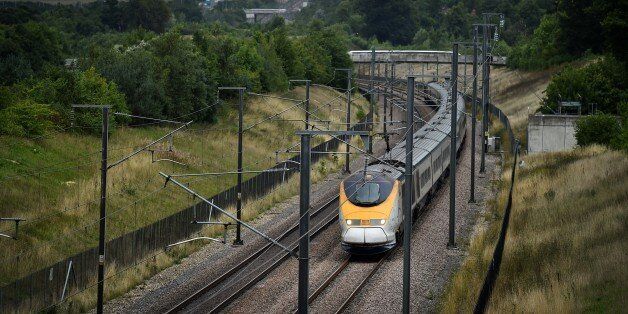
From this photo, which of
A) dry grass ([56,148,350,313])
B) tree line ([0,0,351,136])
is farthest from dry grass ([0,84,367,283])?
dry grass ([56,148,350,313])

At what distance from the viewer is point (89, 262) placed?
2869cm

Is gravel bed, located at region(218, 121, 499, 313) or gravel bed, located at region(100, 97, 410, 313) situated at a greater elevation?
gravel bed, located at region(218, 121, 499, 313)

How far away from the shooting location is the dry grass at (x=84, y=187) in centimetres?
3186

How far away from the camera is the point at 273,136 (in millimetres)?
63344

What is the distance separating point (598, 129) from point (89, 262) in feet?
112

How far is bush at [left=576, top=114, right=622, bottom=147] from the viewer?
176 ft

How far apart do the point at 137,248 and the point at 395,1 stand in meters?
144

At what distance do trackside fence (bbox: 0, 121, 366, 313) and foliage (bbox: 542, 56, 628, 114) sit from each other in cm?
3009

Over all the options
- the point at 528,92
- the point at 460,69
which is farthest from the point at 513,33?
the point at 528,92

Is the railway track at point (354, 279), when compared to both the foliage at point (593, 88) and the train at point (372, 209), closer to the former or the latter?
the train at point (372, 209)

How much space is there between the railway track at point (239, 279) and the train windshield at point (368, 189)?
323cm

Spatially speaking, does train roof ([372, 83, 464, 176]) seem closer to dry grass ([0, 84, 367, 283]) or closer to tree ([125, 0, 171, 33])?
dry grass ([0, 84, 367, 283])

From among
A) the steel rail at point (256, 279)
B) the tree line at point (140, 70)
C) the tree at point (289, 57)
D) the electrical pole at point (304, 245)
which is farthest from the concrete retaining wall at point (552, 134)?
the electrical pole at point (304, 245)

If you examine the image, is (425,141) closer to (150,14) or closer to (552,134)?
(552,134)
